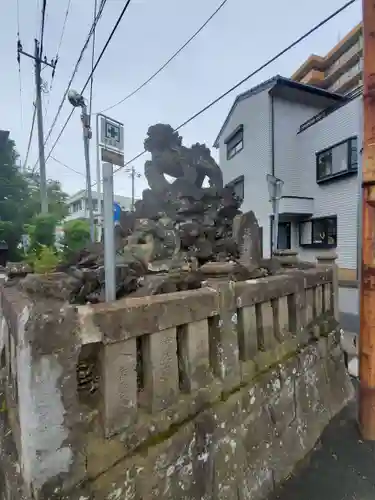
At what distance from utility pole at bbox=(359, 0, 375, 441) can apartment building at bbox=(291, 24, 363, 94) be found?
21.7 metres

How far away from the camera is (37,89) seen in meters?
10.6

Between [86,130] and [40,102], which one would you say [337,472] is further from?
[40,102]

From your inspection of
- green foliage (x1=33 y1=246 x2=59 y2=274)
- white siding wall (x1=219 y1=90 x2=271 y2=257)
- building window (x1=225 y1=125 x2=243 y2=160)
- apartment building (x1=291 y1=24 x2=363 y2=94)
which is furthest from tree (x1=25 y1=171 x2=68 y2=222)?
A: apartment building (x1=291 y1=24 x2=363 y2=94)

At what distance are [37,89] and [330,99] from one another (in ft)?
34.9

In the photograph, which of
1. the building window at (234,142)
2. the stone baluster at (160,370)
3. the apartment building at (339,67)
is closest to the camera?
the stone baluster at (160,370)

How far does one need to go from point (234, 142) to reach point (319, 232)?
18.4 ft

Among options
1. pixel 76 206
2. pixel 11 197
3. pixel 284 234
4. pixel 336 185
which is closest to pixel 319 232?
pixel 284 234

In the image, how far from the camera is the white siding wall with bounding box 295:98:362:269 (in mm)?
10055

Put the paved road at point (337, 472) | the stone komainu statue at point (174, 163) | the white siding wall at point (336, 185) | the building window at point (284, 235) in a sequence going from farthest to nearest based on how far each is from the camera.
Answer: the building window at point (284, 235), the white siding wall at point (336, 185), the stone komainu statue at point (174, 163), the paved road at point (337, 472)

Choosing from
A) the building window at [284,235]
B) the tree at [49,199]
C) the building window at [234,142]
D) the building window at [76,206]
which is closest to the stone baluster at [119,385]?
the tree at [49,199]

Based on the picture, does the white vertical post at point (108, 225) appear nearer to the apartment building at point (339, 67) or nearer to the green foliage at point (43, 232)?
the green foliage at point (43, 232)

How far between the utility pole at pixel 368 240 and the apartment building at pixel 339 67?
21.7m

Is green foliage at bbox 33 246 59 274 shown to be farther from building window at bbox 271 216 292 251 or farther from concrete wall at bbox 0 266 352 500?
building window at bbox 271 216 292 251

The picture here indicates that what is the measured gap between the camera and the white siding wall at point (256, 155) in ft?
Result: 38.9
